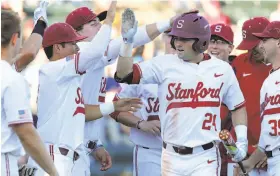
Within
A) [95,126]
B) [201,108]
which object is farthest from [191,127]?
[95,126]

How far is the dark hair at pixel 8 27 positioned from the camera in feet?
18.6

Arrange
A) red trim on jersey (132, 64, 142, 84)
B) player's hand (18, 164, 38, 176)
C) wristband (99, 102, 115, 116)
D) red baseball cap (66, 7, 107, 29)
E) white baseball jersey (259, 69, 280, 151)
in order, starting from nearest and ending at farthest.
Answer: player's hand (18, 164, 38, 176) → red trim on jersey (132, 64, 142, 84) → wristband (99, 102, 115, 116) → white baseball jersey (259, 69, 280, 151) → red baseball cap (66, 7, 107, 29)

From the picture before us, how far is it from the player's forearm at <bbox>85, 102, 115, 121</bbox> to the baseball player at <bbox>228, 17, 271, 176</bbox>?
66.9 inches

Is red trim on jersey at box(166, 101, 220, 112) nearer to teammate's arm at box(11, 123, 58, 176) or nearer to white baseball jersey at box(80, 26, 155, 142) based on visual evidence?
white baseball jersey at box(80, 26, 155, 142)

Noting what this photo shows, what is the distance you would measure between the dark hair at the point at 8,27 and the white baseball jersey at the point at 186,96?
5.80 feet

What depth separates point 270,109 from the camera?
814 centimetres

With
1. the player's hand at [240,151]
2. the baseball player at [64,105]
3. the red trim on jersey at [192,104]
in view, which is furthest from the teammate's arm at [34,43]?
the player's hand at [240,151]

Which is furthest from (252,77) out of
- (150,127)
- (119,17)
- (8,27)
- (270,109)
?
(119,17)

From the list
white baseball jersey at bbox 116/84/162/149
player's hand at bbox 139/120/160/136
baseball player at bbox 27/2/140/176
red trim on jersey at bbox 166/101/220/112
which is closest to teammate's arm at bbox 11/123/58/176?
baseball player at bbox 27/2/140/176

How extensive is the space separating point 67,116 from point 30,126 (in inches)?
69.6

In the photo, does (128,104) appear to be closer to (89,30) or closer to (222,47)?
(89,30)

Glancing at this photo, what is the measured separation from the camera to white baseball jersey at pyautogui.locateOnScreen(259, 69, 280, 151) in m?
8.09

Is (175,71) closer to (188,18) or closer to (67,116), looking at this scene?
(188,18)

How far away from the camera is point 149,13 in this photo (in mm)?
14844
